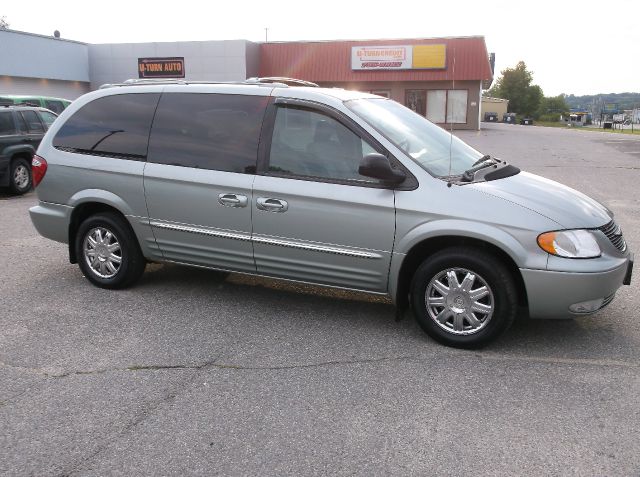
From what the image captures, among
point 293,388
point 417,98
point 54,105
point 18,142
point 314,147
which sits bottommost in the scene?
point 293,388

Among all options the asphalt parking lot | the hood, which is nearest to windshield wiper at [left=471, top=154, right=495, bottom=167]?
the hood

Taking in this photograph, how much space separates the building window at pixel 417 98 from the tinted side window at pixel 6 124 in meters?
31.1

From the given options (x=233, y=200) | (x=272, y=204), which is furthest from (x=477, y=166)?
(x=233, y=200)

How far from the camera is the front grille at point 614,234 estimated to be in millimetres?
4344

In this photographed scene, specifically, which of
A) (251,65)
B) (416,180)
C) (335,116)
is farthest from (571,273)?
(251,65)

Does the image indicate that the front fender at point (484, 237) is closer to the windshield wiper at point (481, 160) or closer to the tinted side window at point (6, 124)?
the windshield wiper at point (481, 160)

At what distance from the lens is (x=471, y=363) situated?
413 cm

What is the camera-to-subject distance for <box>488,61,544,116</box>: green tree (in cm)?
11875

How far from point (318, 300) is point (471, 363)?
169 cm

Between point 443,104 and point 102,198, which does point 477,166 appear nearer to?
point 102,198

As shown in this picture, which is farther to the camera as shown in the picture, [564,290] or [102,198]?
[102,198]

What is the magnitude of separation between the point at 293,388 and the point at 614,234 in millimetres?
2563

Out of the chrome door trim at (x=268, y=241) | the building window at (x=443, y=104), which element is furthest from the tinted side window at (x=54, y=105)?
the building window at (x=443, y=104)

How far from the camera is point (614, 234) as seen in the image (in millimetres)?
4449
